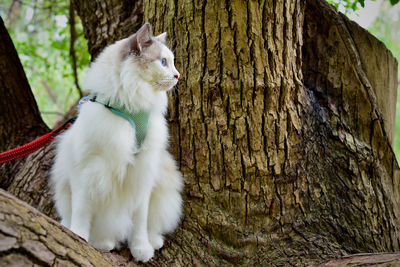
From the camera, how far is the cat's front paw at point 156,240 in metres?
2.06

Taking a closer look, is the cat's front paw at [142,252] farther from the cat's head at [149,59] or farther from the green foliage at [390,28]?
the green foliage at [390,28]

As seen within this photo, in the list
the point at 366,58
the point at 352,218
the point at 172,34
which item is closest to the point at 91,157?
the point at 172,34

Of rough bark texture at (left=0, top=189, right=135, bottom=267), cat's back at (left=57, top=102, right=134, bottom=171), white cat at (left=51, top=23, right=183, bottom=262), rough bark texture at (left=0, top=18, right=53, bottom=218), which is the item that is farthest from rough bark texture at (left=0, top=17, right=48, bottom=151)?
rough bark texture at (left=0, top=189, right=135, bottom=267)

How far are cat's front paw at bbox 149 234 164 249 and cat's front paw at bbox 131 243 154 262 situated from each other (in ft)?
0.28

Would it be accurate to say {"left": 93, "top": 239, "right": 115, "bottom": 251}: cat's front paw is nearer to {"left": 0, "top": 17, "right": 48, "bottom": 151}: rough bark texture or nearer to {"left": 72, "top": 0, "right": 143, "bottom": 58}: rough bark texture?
{"left": 0, "top": 17, "right": 48, "bottom": 151}: rough bark texture

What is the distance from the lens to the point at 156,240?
6.82 ft

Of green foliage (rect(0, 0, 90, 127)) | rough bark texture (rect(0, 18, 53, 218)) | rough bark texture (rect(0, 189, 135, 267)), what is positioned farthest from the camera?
green foliage (rect(0, 0, 90, 127))

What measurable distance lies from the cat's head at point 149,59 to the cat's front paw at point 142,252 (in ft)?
3.11

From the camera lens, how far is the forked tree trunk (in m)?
2.01

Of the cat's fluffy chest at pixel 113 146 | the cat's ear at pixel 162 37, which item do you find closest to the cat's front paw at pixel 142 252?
the cat's fluffy chest at pixel 113 146

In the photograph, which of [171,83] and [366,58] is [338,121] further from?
[171,83]

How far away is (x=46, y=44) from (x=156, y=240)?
611cm

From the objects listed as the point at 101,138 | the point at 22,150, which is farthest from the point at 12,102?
the point at 101,138

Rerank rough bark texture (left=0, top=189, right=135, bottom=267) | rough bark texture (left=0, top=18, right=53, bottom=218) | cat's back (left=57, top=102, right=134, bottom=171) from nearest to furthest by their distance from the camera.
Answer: rough bark texture (left=0, top=189, right=135, bottom=267) → cat's back (left=57, top=102, right=134, bottom=171) → rough bark texture (left=0, top=18, right=53, bottom=218)
